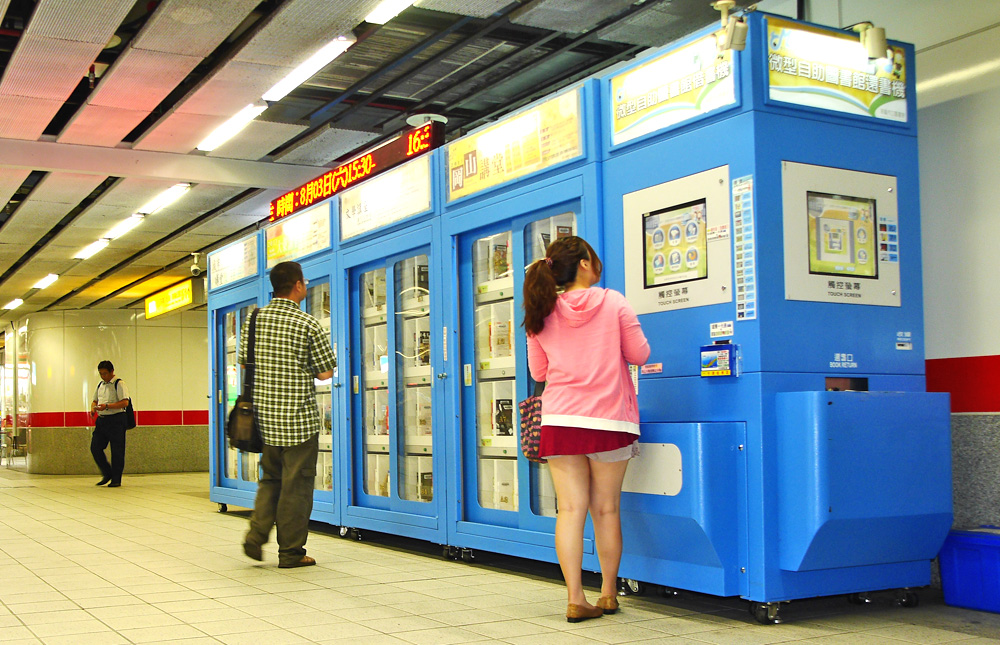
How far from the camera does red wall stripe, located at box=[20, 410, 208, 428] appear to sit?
63.4ft

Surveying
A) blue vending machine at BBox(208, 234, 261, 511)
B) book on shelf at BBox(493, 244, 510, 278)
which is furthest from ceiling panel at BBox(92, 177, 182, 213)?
book on shelf at BBox(493, 244, 510, 278)

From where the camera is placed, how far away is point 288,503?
5629mm

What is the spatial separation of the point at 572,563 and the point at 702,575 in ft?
1.79

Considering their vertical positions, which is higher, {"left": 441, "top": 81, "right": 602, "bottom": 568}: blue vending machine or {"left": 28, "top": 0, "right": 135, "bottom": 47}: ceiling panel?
{"left": 28, "top": 0, "right": 135, "bottom": 47}: ceiling panel

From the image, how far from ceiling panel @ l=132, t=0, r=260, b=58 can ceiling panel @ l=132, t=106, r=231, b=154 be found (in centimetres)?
170

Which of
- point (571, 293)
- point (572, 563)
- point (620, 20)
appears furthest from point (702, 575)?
point (620, 20)

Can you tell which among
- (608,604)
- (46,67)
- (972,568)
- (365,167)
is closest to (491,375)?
(608,604)

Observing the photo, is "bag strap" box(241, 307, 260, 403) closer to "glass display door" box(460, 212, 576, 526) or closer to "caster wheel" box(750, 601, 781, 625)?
"glass display door" box(460, 212, 576, 526)

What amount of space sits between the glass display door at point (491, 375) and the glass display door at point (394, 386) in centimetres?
34

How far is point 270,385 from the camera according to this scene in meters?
5.68

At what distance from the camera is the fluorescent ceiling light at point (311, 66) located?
7336mm

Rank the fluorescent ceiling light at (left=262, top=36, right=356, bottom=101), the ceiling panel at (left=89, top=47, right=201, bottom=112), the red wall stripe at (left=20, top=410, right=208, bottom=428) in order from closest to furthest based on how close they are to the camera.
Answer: the fluorescent ceiling light at (left=262, top=36, right=356, bottom=101) < the ceiling panel at (left=89, top=47, right=201, bottom=112) < the red wall stripe at (left=20, top=410, right=208, bottom=428)

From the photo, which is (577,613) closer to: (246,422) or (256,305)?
(246,422)

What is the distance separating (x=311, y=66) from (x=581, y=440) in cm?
491
